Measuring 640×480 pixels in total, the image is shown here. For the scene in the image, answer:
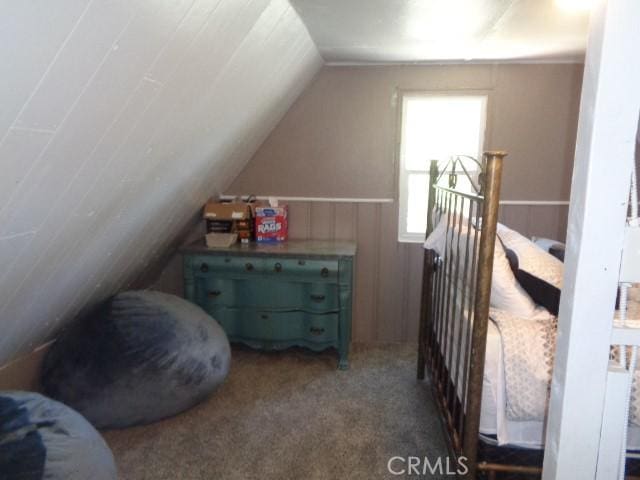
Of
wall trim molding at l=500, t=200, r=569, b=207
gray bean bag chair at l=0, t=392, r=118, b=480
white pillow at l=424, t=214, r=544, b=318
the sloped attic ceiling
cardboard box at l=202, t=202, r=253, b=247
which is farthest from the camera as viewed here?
wall trim molding at l=500, t=200, r=569, b=207

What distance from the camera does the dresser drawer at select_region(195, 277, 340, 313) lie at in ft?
9.05

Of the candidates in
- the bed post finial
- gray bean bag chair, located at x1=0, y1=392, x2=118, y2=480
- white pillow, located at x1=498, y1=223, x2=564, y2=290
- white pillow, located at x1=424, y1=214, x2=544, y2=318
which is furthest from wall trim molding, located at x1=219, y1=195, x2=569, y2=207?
gray bean bag chair, located at x1=0, y1=392, x2=118, y2=480

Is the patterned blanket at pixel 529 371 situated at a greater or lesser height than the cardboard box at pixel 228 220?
lesser

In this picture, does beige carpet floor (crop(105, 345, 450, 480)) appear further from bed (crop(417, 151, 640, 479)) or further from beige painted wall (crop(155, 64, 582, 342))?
beige painted wall (crop(155, 64, 582, 342))

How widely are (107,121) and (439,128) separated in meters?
2.41

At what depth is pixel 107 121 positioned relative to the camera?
3.67 ft

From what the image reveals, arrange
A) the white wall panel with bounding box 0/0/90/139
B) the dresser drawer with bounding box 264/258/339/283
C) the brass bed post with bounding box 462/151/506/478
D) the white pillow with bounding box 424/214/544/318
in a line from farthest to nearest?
the dresser drawer with bounding box 264/258/339/283
the white pillow with bounding box 424/214/544/318
the brass bed post with bounding box 462/151/506/478
the white wall panel with bounding box 0/0/90/139

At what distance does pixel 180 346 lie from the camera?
7.13 feet

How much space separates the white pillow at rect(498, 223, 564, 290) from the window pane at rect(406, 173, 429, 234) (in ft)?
3.56

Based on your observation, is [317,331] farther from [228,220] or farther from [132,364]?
[132,364]

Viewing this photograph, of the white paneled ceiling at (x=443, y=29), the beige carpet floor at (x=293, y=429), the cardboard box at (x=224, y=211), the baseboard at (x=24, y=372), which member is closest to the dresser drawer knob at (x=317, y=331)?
the beige carpet floor at (x=293, y=429)

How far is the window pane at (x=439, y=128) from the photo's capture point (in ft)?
9.90

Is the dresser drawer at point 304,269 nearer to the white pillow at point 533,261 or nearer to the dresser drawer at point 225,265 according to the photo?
the dresser drawer at point 225,265

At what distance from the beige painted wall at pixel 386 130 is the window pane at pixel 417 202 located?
6.0 inches
